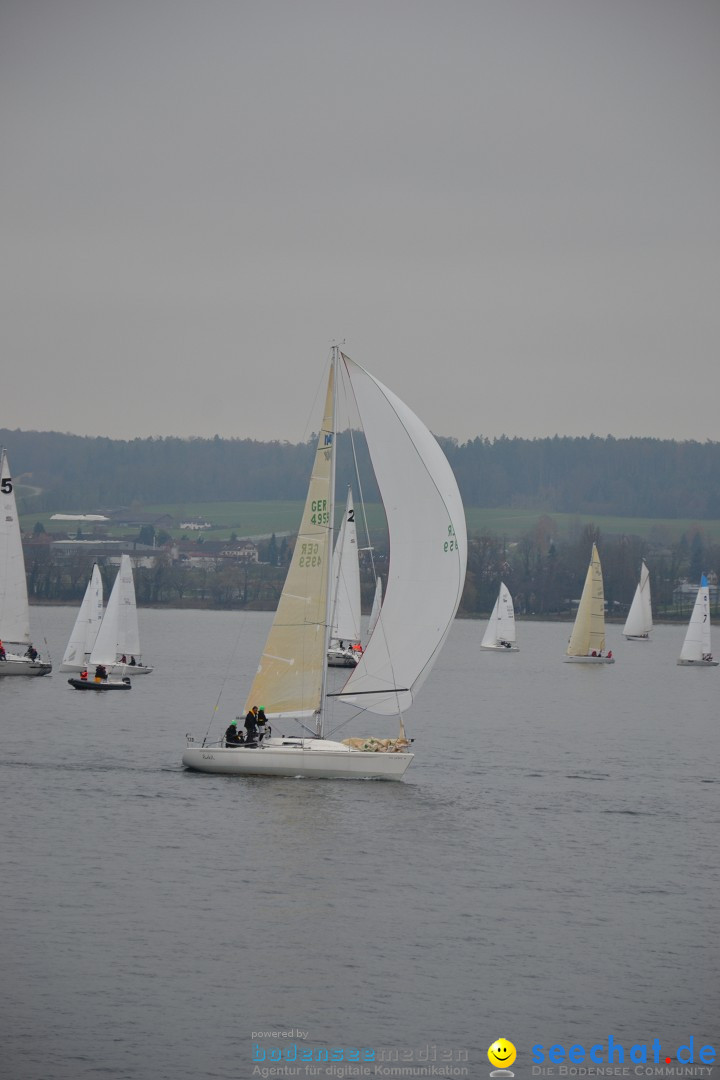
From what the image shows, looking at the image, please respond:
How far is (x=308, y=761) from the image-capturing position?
116ft

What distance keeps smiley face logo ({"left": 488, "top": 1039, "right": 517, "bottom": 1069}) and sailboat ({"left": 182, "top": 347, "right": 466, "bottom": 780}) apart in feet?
52.1

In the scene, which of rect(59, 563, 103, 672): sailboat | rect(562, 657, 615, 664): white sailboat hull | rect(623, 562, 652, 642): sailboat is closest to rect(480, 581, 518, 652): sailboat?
rect(562, 657, 615, 664): white sailboat hull

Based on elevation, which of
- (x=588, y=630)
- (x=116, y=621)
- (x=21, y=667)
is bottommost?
(x=21, y=667)

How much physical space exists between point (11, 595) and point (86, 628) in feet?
14.6

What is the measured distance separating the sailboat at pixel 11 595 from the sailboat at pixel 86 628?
2.44 metres

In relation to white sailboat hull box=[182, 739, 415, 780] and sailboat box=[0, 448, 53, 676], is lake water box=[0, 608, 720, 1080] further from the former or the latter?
sailboat box=[0, 448, 53, 676]

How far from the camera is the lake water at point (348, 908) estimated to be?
20.1 meters

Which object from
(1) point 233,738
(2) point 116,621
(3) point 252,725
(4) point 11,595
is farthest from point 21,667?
(3) point 252,725

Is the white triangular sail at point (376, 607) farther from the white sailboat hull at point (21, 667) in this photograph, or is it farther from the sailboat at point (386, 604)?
the white sailboat hull at point (21, 667)

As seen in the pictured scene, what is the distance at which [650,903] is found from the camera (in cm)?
2689

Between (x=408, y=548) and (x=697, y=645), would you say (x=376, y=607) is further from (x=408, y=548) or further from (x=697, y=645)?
(x=697, y=645)

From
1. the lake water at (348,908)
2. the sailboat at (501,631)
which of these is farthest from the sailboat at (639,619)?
the lake water at (348,908)

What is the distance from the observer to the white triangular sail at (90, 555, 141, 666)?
64.9m

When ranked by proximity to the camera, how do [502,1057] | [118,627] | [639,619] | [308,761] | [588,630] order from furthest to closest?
[639,619] < [588,630] < [118,627] < [308,761] < [502,1057]
